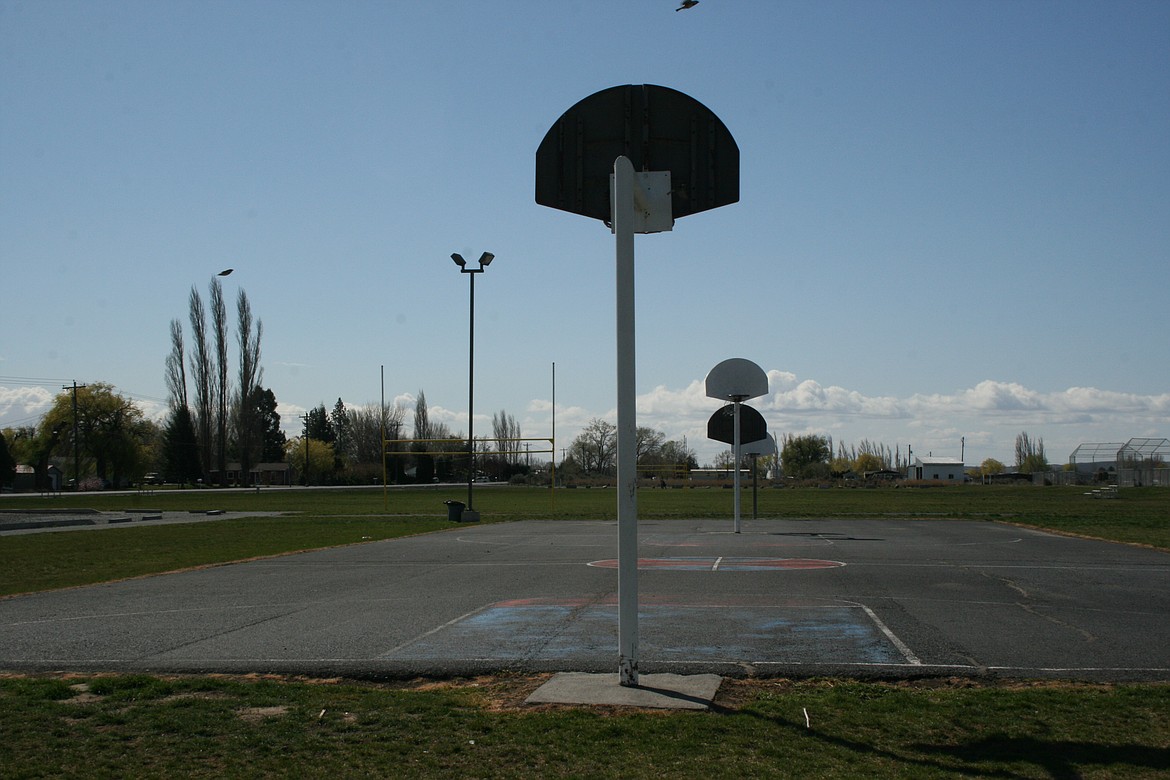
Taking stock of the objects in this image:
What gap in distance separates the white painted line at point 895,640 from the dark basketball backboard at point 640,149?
12.7 feet

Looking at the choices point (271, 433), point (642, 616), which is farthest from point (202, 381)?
point (642, 616)

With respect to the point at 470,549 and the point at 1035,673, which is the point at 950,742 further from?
the point at 470,549

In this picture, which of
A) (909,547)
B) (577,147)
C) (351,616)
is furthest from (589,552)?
(577,147)

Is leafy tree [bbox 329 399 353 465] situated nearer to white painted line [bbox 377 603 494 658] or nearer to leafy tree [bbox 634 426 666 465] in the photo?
leafy tree [bbox 634 426 666 465]

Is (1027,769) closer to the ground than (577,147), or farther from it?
closer to the ground

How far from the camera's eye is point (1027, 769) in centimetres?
490

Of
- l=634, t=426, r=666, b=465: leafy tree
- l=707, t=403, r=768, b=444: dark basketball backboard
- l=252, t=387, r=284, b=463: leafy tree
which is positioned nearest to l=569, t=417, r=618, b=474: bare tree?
l=634, t=426, r=666, b=465: leafy tree

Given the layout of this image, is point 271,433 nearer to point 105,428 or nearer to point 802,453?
point 105,428

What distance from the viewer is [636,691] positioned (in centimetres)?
652

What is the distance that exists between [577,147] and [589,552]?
11176mm

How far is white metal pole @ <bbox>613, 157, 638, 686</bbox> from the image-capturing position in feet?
21.9

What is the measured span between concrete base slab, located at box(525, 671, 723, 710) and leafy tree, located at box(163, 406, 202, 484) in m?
92.5

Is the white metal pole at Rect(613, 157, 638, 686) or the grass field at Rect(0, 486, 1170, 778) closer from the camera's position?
the grass field at Rect(0, 486, 1170, 778)

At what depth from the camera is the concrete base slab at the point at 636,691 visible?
246 inches
